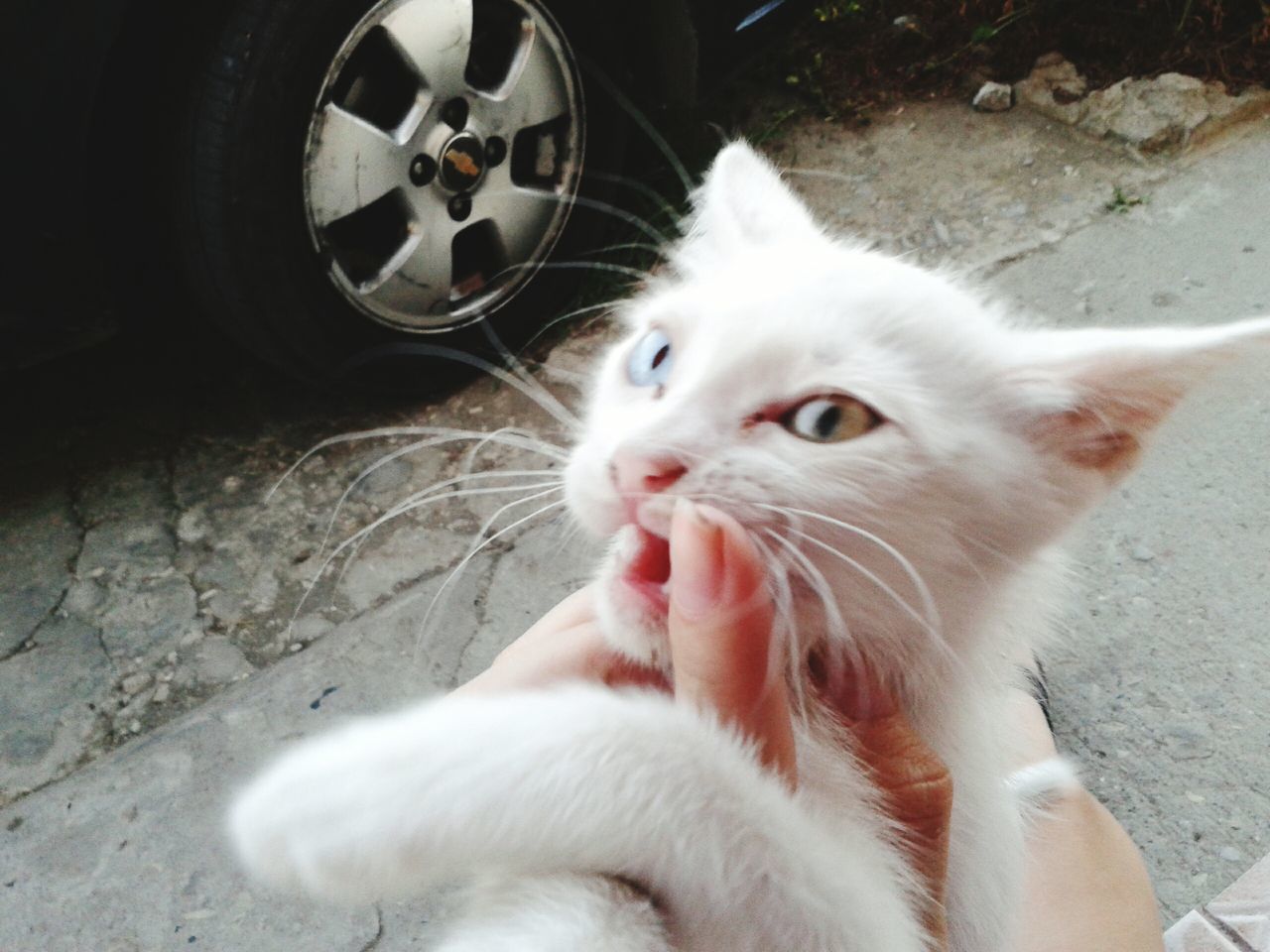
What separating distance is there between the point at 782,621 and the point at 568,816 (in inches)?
13.8

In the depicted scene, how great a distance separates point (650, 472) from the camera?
105 cm

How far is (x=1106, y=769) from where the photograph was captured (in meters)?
2.23

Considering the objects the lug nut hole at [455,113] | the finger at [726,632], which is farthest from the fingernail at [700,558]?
the lug nut hole at [455,113]

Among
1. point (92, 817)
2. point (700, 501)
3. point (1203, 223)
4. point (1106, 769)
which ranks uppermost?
point (700, 501)

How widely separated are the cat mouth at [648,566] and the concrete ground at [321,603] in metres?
1.09

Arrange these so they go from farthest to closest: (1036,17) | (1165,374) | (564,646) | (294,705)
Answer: (1036,17), (294,705), (564,646), (1165,374)

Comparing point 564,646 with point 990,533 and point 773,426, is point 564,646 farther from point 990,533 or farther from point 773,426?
point 990,533

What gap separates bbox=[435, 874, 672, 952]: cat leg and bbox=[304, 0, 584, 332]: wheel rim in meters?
1.92

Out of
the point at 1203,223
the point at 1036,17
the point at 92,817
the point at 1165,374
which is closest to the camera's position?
the point at 1165,374

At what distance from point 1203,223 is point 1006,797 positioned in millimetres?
2790

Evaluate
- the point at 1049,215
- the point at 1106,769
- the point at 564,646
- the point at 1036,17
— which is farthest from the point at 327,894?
the point at 1036,17

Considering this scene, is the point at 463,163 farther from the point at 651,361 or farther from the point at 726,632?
the point at 726,632

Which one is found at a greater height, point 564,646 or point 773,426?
Answer: point 773,426

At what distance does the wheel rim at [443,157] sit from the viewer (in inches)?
98.8
